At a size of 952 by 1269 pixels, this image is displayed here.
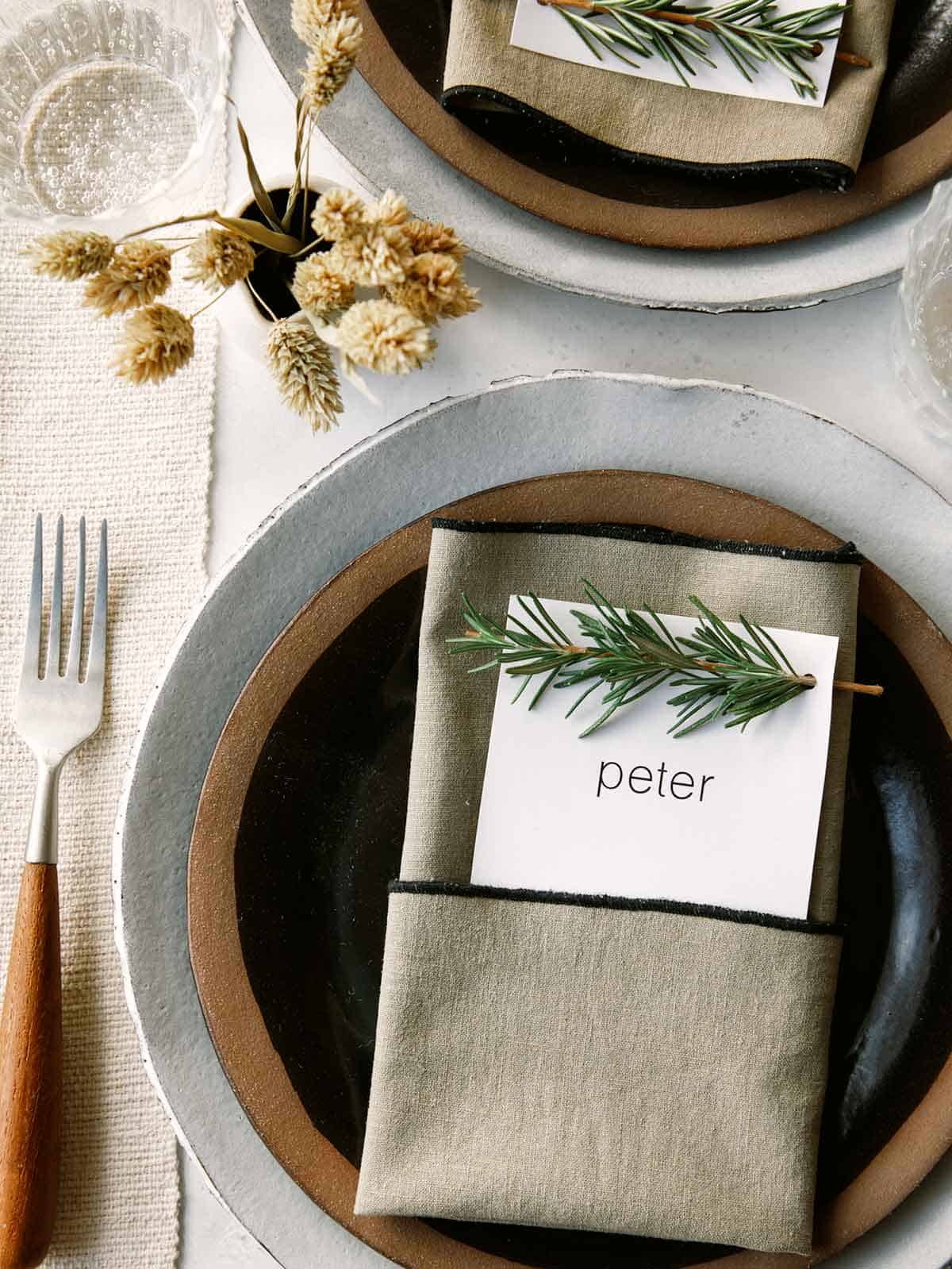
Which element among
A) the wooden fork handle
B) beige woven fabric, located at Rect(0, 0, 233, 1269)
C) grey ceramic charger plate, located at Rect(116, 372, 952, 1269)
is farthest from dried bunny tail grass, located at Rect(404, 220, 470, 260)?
the wooden fork handle

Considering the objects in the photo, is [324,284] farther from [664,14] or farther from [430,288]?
[664,14]

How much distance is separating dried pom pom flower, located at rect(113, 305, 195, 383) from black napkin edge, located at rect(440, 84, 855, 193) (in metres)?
0.23

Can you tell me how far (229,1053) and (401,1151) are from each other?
0.34ft

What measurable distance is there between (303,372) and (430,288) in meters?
0.08

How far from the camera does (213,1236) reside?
674 millimetres

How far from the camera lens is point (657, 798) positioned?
23.0 inches

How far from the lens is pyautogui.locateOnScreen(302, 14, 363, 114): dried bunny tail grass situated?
A: 47cm

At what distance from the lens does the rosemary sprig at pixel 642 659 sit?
57 centimetres

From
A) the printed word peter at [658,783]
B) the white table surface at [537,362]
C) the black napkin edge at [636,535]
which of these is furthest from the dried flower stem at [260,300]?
the printed word peter at [658,783]

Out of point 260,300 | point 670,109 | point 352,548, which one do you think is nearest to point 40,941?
point 352,548

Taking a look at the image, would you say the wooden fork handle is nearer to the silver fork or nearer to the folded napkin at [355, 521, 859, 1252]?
the silver fork

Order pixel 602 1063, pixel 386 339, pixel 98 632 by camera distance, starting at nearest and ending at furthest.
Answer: pixel 386 339
pixel 602 1063
pixel 98 632

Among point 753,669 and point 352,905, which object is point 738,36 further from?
point 352,905

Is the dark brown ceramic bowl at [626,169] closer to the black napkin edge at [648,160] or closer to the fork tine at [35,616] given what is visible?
the black napkin edge at [648,160]
